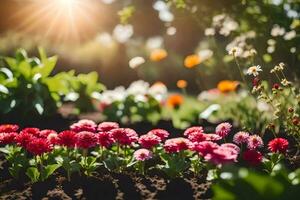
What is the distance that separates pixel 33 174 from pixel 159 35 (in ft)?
71.5

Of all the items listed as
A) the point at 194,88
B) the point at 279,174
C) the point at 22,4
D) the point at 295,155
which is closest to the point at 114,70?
the point at 194,88

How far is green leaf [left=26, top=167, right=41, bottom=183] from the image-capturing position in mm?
3709

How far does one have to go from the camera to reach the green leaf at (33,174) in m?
3.71

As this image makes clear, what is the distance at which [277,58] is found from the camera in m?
6.41

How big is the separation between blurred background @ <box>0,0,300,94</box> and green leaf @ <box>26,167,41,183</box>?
6.83ft

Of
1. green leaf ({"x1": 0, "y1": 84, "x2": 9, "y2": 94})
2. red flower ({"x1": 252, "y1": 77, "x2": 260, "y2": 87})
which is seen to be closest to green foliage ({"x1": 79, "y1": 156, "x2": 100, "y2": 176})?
red flower ({"x1": 252, "y1": 77, "x2": 260, "y2": 87})

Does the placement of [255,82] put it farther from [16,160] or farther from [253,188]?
[16,160]

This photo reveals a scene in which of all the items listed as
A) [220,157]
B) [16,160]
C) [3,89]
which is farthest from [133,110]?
[220,157]

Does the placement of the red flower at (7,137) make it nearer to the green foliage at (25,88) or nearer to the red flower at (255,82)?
the green foliage at (25,88)

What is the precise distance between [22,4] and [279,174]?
11.5m

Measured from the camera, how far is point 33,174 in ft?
12.2

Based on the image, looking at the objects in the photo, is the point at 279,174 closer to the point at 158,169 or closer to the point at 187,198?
the point at 187,198

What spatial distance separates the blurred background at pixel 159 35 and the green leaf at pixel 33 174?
2.08 metres

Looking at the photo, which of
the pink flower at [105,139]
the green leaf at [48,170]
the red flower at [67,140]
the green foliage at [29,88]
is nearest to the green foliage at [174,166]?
the pink flower at [105,139]
